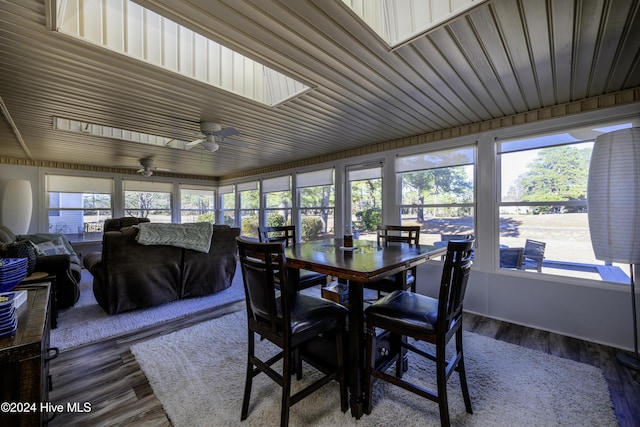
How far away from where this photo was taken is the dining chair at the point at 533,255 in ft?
10.0

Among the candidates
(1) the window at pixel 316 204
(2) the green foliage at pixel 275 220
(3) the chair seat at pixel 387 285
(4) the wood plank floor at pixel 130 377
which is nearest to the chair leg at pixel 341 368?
(3) the chair seat at pixel 387 285

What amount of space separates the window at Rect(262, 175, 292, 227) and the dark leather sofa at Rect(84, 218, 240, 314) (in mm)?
2295

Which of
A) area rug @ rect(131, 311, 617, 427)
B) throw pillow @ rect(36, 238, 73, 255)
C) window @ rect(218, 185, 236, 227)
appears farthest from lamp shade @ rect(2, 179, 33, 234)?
area rug @ rect(131, 311, 617, 427)

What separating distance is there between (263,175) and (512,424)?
243 inches

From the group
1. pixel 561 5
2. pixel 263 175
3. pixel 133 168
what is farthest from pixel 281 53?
pixel 133 168

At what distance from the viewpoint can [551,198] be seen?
117 inches

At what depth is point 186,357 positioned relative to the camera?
2.29 metres

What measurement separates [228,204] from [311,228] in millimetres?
3671

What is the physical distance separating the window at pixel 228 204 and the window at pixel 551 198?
6.69 m

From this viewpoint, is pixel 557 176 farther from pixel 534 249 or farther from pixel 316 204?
pixel 316 204

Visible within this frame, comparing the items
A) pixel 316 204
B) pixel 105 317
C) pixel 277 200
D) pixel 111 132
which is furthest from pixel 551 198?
pixel 111 132

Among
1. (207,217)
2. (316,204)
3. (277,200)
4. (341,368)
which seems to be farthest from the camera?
(207,217)

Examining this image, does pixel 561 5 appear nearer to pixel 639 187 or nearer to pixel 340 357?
pixel 639 187

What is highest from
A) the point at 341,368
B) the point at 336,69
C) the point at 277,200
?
the point at 336,69
